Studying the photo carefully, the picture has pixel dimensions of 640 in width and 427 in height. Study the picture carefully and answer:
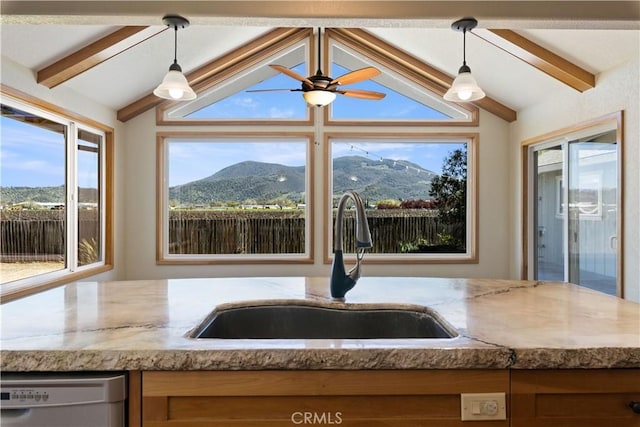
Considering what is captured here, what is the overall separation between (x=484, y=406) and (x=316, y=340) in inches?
18.0

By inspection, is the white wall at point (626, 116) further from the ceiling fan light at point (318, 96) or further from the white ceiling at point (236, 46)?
the ceiling fan light at point (318, 96)

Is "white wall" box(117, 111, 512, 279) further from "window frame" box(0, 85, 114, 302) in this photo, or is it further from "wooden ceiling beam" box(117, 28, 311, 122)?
"window frame" box(0, 85, 114, 302)

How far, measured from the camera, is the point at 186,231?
5.13 m

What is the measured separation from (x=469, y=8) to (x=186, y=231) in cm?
422

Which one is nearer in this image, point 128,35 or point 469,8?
point 469,8

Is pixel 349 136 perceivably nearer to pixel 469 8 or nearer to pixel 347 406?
pixel 469 8

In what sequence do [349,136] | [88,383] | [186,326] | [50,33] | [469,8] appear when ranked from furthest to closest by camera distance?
1. [349,136]
2. [50,33]
3. [469,8]
4. [186,326]
5. [88,383]

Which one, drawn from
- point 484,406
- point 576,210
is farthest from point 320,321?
point 576,210

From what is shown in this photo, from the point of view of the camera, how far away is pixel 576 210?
391 centimetres

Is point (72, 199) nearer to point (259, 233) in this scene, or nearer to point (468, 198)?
point (259, 233)

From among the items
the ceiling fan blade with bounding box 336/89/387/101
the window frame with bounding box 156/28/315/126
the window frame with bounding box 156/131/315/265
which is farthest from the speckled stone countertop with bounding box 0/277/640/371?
the window frame with bounding box 156/28/315/126

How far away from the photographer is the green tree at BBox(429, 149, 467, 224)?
522 cm

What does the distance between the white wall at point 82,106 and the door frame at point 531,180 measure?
4.59 meters

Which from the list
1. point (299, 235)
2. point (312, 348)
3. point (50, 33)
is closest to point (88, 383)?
point (312, 348)
